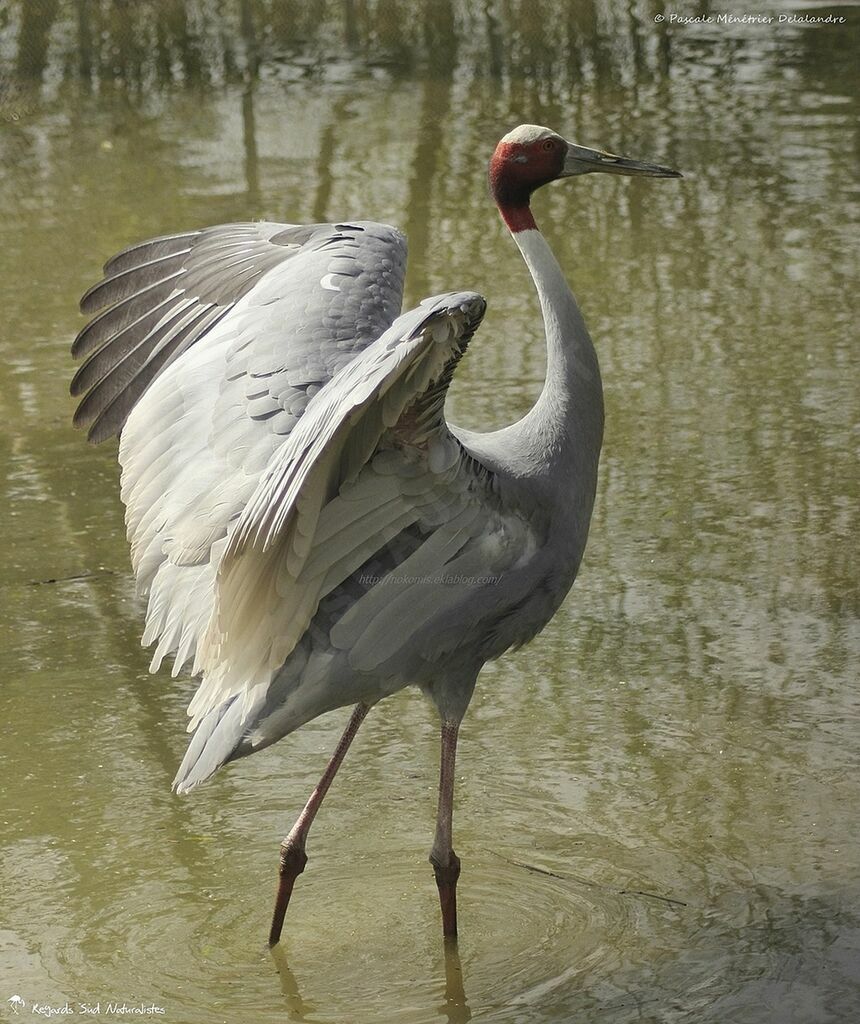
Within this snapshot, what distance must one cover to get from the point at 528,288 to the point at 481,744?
3.70 meters

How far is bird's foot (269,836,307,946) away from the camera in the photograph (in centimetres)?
385

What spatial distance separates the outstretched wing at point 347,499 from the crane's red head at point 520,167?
86 centimetres

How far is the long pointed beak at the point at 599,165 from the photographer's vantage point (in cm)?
432

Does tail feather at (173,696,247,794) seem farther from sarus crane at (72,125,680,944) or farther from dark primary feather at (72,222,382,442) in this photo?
dark primary feather at (72,222,382,442)

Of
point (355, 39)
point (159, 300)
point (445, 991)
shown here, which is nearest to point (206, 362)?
point (159, 300)

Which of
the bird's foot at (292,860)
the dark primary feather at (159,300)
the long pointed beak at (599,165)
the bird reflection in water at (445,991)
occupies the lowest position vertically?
the bird reflection in water at (445,991)

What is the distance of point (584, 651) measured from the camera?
506cm

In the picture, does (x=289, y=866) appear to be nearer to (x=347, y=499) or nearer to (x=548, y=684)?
(x=347, y=499)

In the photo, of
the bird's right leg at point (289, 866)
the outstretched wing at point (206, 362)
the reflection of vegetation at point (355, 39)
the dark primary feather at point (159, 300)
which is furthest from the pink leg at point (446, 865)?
the reflection of vegetation at point (355, 39)

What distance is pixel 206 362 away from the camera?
411cm

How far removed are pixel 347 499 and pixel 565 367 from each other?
75 cm

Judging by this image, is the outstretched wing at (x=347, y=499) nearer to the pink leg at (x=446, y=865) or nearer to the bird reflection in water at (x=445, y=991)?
the pink leg at (x=446, y=865)

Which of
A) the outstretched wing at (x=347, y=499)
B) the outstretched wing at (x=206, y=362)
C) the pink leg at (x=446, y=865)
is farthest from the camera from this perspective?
the pink leg at (x=446, y=865)

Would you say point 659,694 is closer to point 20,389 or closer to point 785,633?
point 785,633
